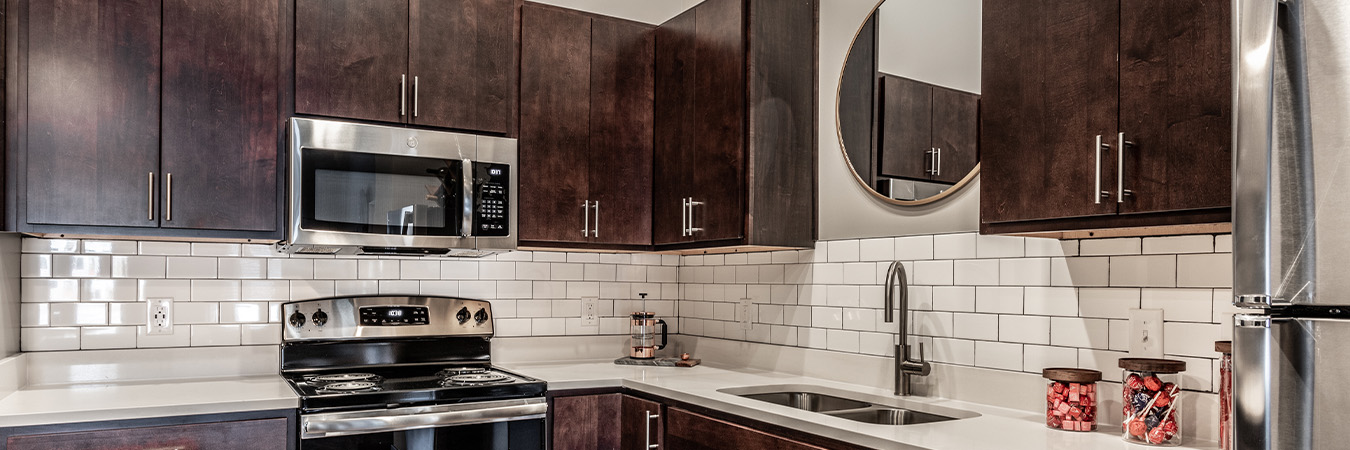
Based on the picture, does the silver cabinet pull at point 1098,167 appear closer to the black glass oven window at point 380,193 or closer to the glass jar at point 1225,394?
the glass jar at point 1225,394

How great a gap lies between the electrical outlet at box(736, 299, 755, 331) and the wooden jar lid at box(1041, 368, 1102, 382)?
1456mm

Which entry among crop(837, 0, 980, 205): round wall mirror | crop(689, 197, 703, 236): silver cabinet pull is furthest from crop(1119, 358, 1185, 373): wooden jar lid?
crop(689, 197, 703, 236): silver cabinet pull

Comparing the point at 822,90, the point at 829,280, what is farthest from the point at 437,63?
the point at 829,280

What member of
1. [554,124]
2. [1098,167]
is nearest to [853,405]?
[1098,167]

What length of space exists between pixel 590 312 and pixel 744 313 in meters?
0.66

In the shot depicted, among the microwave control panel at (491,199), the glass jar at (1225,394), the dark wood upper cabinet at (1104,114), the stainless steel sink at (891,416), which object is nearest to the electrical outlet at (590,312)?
the microwave control panel at (491,199)

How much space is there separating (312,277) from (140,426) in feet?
3.01

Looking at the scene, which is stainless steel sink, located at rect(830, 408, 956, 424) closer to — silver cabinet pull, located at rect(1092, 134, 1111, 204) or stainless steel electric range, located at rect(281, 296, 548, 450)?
silver cabinet pull, located at rect(1092, 134, 1111, 204)

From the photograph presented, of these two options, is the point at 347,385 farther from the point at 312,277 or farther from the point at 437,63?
the point at 437,63

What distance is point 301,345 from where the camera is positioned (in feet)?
9.92

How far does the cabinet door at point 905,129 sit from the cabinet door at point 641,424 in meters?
1.03

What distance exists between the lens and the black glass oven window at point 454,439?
8.23 feet

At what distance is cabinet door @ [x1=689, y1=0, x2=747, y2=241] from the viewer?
297 cm

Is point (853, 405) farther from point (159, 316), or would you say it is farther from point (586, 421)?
point (159, 316)
